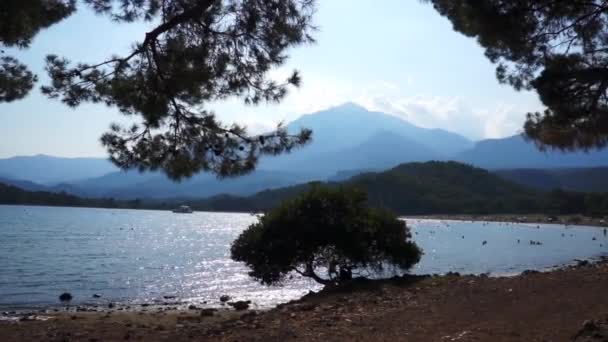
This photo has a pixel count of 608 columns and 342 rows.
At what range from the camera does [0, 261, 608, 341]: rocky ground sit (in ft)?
27.9

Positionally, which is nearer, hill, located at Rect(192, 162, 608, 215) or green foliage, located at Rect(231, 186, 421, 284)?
green foliage, located at Rect(231, 186, 421, 284)

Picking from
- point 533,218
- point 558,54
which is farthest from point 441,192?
point 558,54

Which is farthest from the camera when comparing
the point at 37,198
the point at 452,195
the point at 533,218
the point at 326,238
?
the point at 37,198

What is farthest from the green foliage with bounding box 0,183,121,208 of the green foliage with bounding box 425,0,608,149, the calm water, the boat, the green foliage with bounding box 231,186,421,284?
the green foliage with bounding box 425,0,608,149

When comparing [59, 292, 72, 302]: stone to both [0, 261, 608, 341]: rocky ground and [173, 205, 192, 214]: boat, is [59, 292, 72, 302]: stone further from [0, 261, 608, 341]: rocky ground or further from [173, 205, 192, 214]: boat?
[173, 205, 192, 214]: boat

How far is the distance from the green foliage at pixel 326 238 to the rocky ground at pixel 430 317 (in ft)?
10.9

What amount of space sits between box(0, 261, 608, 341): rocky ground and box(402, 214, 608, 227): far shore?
116191 mm

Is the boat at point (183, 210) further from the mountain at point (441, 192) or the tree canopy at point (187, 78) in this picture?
the tree canopy at point (187, 78)

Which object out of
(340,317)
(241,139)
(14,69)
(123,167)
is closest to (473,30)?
(241,139)

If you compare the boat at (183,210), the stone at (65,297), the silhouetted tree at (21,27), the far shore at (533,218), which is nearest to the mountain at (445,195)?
the far shore at (533,218)

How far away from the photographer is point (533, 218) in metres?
143

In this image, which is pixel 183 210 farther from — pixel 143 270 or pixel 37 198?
pixel 143 270

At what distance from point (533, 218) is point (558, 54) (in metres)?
141

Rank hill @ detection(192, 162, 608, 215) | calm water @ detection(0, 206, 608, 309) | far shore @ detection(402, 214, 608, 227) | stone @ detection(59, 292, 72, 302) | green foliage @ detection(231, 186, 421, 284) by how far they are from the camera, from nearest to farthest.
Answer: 1. green foliage @ detection(231, 186, 421, 284)
2. stone @ detection(59, 292, 72, 302)
3. calm water @ detection(0, 206, 608, 309)
4. far shore @ detection(402, 214, 608, 227)
5. hill @ detection(192, 162, 608, 215)
